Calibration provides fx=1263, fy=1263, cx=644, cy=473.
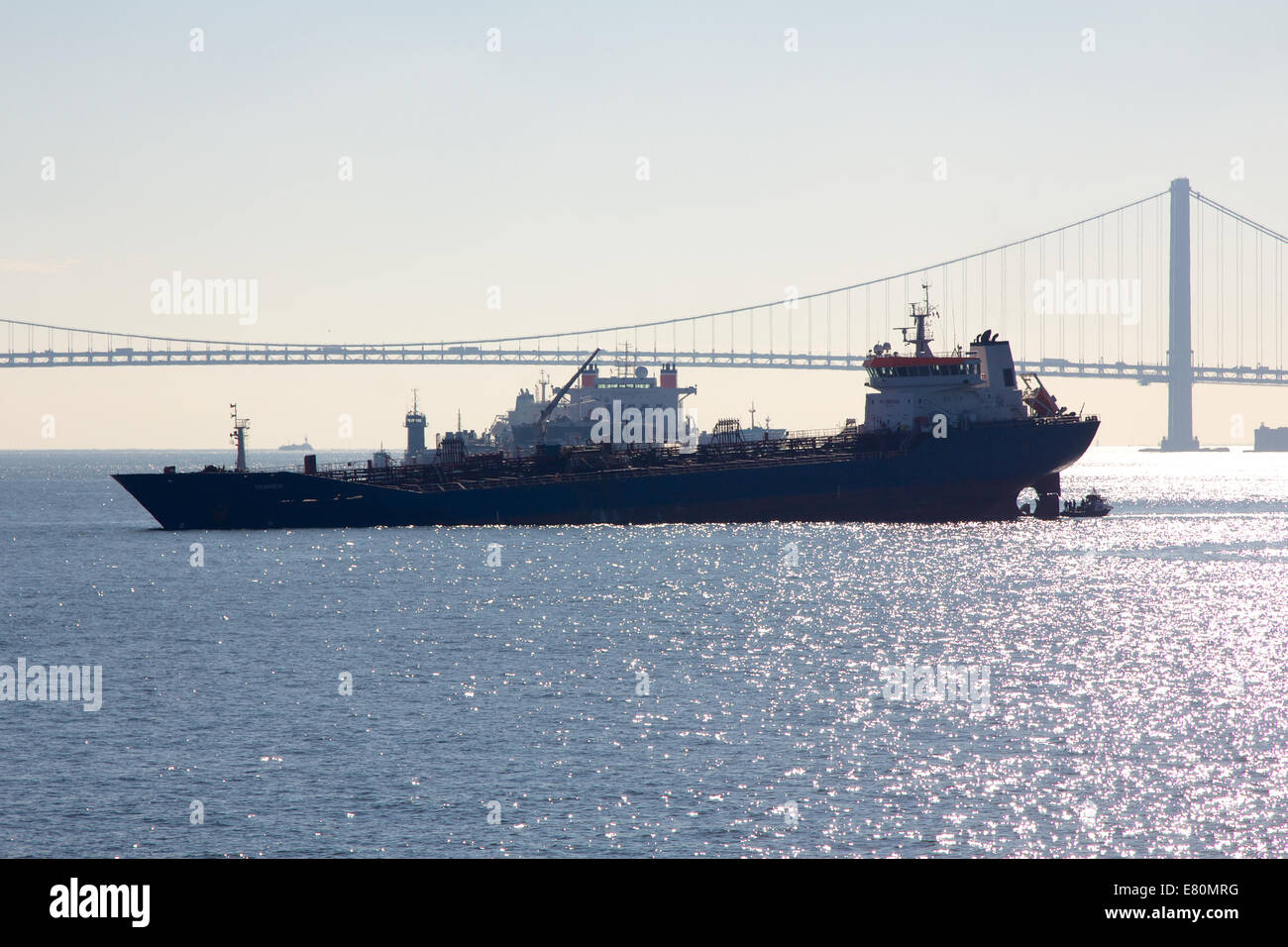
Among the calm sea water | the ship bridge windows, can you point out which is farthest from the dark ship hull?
the calm sea water

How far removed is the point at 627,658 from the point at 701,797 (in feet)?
48.8

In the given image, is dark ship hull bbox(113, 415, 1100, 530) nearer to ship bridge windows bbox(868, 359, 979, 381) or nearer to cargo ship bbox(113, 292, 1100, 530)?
cargo ship bbox(113, 292, 1100, 530)

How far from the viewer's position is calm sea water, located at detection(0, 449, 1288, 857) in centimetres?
2012

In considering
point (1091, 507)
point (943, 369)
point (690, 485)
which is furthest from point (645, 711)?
point (1091, 507)

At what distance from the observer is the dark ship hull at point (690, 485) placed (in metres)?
74.6

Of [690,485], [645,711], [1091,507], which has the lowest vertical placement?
[645,711]

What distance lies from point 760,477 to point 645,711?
161ft

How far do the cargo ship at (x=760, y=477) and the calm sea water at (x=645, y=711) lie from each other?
11639mm

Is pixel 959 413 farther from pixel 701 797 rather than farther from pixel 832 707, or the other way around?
pixel 701 797

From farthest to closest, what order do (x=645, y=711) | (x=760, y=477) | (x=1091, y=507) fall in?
(x=1091, y=507), (x=760, y=477), (x=645, y=711)

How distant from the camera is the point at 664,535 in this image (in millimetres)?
80500

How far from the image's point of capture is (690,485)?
77375 millimetres

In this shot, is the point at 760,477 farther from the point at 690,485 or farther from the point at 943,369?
the point at 943,369

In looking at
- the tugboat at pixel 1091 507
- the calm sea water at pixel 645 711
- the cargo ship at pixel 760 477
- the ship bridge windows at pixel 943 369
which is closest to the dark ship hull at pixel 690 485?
the cargo ship at pixel 760 477
